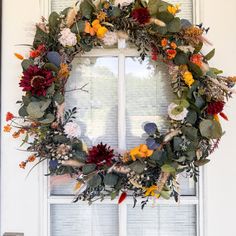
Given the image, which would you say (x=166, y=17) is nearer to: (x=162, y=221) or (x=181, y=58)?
(x=181, y=58)

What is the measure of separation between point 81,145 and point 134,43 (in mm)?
363

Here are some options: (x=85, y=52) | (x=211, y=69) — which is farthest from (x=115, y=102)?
(x=211, y=69)

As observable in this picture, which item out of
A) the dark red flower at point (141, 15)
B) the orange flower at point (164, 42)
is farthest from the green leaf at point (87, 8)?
the orange flower at point (164, 42)

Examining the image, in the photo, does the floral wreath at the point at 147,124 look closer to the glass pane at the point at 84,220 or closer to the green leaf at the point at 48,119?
the green leaf at the point at 48,119

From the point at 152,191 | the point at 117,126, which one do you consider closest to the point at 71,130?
the point at 117,126

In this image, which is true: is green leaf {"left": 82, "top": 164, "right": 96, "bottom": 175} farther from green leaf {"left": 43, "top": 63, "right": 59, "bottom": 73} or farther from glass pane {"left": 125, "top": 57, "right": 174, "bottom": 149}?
green leaf {"left": 43, "top": 63, "right": 59, "bottom": 73}

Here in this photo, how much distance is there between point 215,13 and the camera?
1.07 m

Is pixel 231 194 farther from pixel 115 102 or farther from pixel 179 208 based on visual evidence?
pixel 115 102

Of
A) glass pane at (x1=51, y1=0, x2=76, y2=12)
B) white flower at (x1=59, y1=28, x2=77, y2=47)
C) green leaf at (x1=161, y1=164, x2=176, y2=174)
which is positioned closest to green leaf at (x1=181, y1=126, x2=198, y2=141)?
green leaf at (x1=161, y1=164, x2=176, y2=174)

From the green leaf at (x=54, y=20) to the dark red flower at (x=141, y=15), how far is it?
0.78 feet

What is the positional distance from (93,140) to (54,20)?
406 millimetres

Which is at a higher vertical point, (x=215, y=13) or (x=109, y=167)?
(x=215, y=13)

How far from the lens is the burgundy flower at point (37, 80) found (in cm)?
95

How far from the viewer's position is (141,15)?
95 cm
